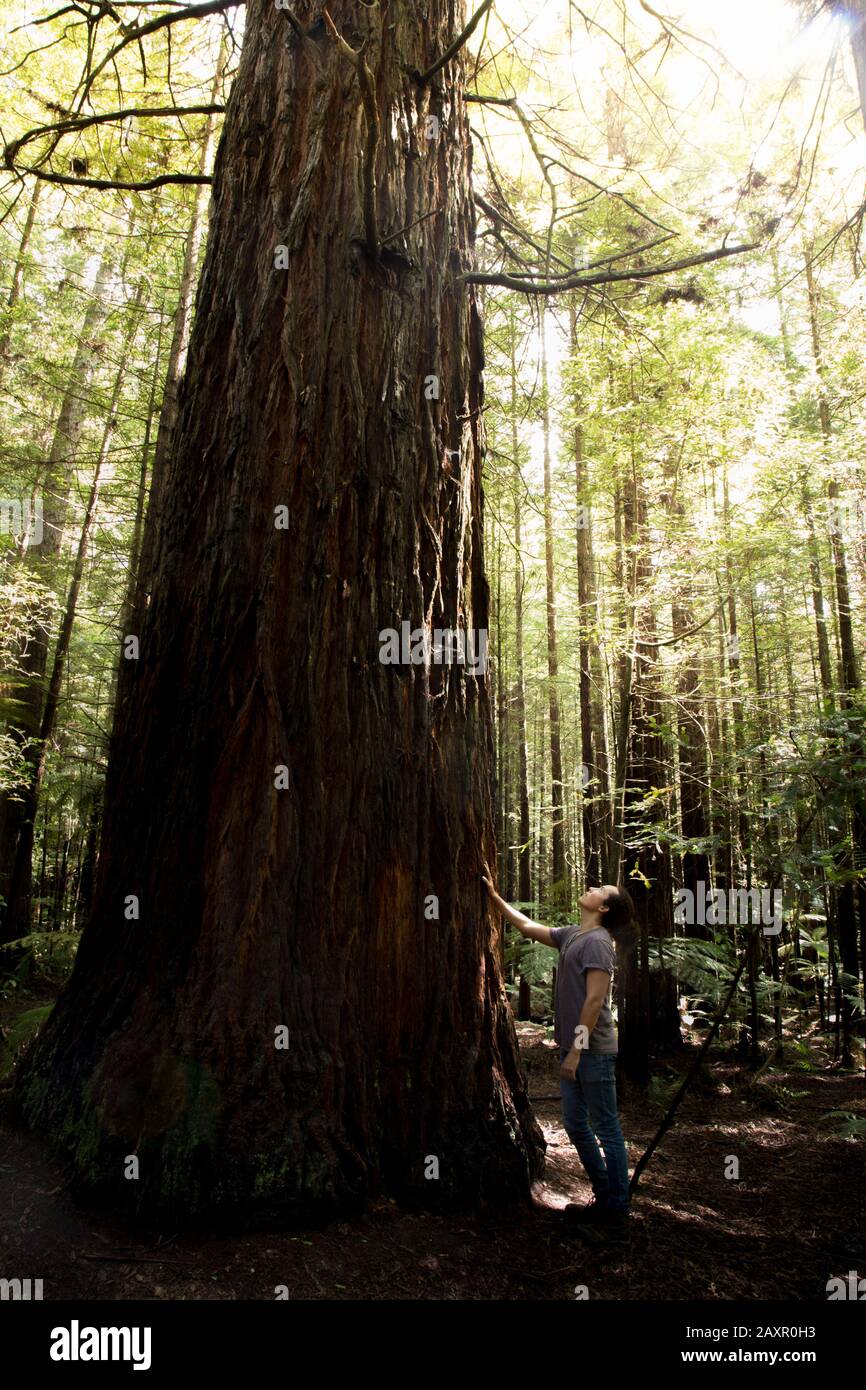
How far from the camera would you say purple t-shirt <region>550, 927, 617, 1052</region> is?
3.77 m

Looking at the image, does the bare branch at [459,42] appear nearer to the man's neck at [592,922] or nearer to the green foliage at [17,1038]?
the man's neck at [592,922]

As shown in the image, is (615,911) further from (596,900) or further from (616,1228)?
(616,1228)

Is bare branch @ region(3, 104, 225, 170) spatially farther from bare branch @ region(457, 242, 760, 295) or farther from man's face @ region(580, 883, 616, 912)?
man's face @ region(580, 883, 616, 912)

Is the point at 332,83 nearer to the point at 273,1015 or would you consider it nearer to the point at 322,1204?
the point at 273,1015

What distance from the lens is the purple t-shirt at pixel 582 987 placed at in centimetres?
377

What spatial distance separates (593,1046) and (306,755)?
6.75 ft

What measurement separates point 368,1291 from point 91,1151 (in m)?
1.20

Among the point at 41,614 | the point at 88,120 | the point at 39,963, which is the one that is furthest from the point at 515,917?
the point at 41,614

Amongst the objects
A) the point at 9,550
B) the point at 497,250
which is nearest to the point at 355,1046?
the point at 497,250

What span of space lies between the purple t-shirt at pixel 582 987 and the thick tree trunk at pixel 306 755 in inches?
13.1

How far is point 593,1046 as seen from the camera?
3738mm

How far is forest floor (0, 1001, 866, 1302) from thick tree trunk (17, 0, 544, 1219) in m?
0.13

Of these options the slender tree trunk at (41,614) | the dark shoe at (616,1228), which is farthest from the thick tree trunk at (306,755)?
the slender tree trunk at (41,614)

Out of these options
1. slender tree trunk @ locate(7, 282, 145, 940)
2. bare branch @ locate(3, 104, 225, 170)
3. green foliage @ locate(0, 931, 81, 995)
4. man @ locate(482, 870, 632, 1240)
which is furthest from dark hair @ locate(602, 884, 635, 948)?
slender tree trunk @ locate(7, 282, 145, 940)
